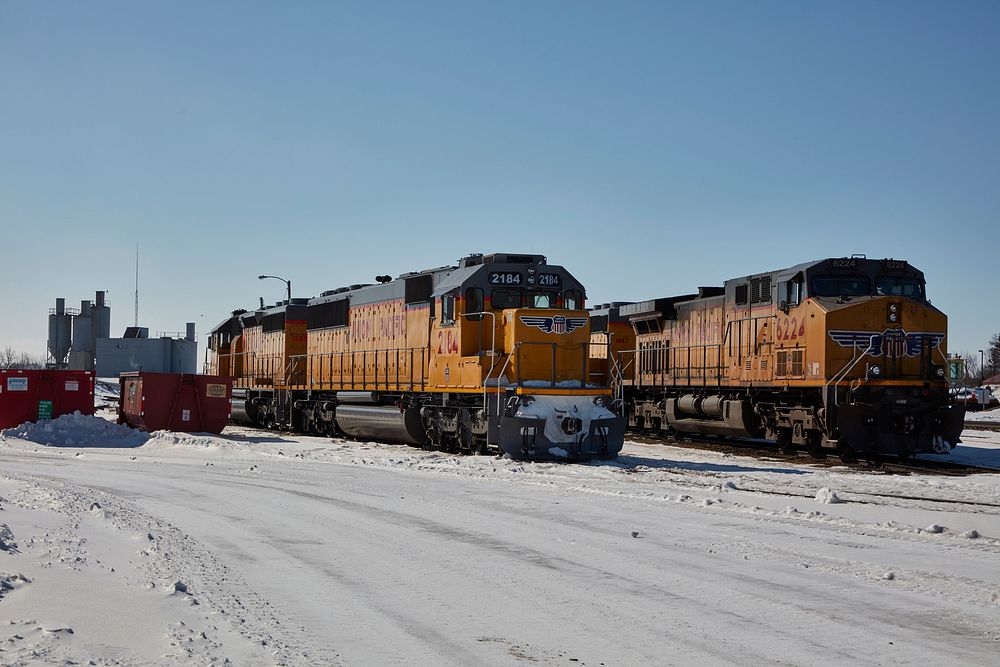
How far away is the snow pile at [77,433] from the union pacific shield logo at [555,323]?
11.4 m

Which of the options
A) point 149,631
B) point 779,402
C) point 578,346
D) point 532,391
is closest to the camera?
point 149,631

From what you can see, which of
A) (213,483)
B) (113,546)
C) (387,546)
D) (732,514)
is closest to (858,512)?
(732,514)

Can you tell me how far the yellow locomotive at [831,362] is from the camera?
783 inches

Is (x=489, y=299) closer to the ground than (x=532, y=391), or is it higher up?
higher up

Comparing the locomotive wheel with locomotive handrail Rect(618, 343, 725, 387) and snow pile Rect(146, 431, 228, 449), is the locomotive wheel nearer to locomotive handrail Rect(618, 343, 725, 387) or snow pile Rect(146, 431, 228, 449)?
locomotive handrail Rect(618, 343, 725, 387)

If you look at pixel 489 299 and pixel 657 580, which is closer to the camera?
→ pixel 657 580

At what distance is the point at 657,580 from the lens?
833 centimetres

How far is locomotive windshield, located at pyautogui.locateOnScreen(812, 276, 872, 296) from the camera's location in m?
21.1

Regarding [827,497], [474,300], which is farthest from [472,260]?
[827,497]

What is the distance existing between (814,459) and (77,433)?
17.1 meters

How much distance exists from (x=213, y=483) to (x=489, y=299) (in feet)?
22.8

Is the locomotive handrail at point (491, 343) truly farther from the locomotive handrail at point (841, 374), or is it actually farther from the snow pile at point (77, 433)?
the snow pile at point (77, 433)

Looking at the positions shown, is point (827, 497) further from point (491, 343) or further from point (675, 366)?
point (675, 366)

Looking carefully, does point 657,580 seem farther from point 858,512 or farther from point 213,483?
point 213,483
